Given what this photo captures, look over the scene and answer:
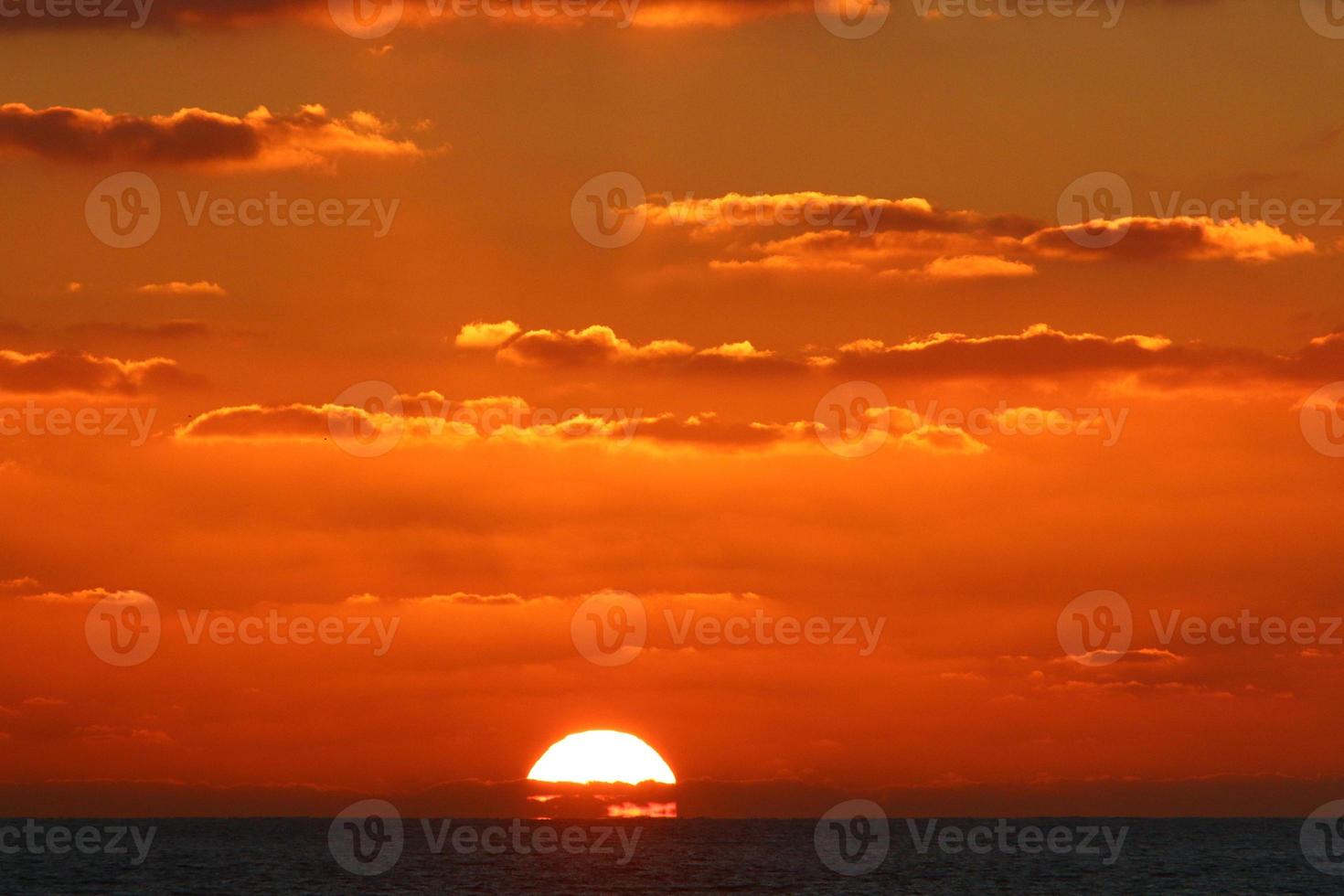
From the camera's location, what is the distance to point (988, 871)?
172 meters

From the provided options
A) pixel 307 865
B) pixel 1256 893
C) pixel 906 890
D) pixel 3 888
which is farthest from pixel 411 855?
pixel 1256 893

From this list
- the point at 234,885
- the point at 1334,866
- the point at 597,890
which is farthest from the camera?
the point at 1334,866

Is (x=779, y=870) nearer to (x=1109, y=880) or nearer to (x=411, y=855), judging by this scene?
(x=1109, y=880)

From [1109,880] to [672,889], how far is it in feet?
144

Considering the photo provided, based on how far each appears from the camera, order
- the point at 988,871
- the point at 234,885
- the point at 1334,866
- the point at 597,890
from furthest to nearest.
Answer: the point at 1334,866
the point at 988,871
the point at 234,885
the point at 597,890

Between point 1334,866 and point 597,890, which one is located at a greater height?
point 1334,866

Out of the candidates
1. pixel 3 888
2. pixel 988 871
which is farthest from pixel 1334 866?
pixel 3 888

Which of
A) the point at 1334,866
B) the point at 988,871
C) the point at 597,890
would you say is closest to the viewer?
the point at 597,890

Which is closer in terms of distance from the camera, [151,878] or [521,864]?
[151,878]

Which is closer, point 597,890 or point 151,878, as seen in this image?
point 597,890

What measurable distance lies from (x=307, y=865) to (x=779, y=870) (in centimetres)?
5135

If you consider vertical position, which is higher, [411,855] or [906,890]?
[411,855]

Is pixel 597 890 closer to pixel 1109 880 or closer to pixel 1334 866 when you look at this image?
pixel 1109 880

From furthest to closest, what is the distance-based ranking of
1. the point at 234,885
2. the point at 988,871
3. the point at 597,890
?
1. the point at 988,871
2. the point at 234,885
3. the point at 597,890
